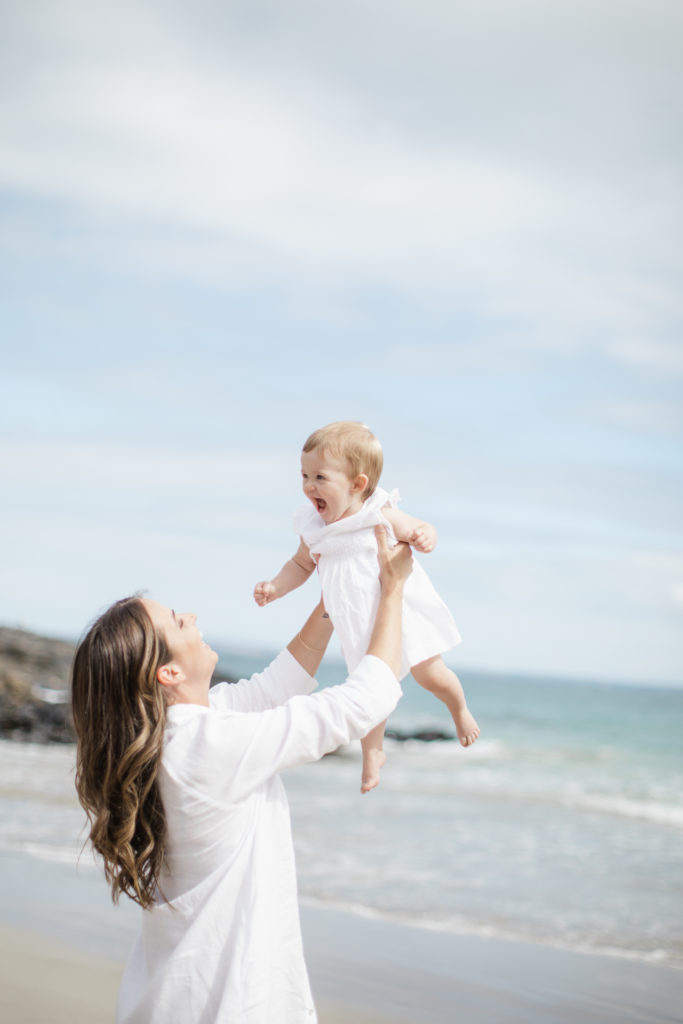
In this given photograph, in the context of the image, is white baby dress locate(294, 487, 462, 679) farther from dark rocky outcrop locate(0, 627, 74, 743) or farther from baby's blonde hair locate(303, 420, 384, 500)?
A: dark rocky outcrop locate(0, 627, 74, 743)

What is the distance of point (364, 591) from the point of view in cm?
267

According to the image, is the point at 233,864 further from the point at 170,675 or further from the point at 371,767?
the point at 371,767

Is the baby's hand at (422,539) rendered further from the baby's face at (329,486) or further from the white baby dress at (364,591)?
the baby's face at (329,486)

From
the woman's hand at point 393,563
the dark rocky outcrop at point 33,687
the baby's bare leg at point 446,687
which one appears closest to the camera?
the woman's hand at point 393,563

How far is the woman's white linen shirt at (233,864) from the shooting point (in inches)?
83.5

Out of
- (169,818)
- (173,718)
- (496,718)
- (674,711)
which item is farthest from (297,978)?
(674,711)

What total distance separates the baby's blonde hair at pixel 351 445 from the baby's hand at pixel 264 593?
45 cm

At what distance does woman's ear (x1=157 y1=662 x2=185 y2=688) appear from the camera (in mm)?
2197

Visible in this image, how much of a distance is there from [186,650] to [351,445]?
78 cm

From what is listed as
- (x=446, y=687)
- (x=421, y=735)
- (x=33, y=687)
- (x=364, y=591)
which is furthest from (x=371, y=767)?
(x=421, y=735)

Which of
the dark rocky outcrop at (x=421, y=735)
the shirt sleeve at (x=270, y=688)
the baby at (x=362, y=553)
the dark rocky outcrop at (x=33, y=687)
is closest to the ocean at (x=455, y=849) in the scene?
the dark rocky outcrop at (x=33, y=687)

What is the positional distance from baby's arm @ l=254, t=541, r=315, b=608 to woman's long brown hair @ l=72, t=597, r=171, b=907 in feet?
2.25

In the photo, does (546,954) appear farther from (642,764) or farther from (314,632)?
(642,764)

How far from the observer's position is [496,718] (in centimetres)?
3453
